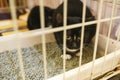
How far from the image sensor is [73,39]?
2.92 ft

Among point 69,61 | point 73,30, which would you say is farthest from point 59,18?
point 69,61

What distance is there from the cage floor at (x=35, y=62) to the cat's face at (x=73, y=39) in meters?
0.10

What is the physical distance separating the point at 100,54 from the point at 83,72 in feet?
1.12

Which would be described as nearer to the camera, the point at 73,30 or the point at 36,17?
the point at 73,30

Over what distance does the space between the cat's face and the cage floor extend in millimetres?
97

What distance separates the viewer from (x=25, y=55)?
992 millimetres

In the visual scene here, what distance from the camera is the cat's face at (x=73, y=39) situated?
87cm

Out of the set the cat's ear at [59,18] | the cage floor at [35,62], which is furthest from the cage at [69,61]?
the cat's ear at [59,18]

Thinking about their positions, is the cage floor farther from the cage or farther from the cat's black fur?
the cat's black fur

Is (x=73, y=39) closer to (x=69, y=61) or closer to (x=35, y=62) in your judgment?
(x=69, y=61)

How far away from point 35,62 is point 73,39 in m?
0.29

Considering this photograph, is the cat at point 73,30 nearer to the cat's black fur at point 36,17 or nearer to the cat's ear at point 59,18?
the cat's ear at point 59,18

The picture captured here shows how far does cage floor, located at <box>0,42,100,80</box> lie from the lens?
82cm

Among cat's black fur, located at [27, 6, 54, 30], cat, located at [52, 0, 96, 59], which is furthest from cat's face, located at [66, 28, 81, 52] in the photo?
cat's black fur, located at [27, 6, 54, 30]
